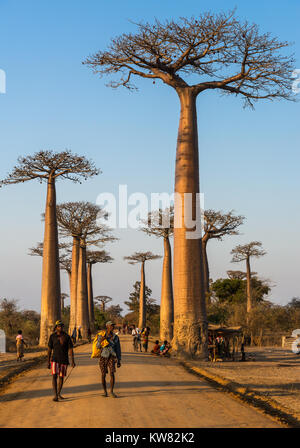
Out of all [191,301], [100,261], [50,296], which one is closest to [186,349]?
[191,301]

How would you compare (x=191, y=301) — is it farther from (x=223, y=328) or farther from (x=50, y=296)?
(x=50, y=296)

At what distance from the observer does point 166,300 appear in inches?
1529

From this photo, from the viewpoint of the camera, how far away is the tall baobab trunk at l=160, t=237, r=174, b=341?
3697cm

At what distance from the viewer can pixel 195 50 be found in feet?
64.5

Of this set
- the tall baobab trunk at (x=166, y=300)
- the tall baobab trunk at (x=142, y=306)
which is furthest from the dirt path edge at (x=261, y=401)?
the tall baobab trunk at (x=142, y=306)

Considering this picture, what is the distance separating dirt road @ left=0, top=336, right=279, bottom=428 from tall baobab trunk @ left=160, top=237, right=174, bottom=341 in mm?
25415

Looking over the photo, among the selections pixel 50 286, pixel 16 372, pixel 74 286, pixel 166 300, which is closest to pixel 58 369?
pixel 16 372

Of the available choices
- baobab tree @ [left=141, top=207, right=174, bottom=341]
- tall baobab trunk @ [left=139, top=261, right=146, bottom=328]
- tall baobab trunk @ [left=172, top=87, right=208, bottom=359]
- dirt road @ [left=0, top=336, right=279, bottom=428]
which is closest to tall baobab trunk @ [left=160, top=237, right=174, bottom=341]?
baobab tree @ [left=141, top=207, right=174, bottom=341]

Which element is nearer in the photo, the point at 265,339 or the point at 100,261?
the point at 265,339

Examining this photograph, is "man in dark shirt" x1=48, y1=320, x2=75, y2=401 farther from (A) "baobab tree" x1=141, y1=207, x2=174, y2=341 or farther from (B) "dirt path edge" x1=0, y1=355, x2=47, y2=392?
(A) "baobab tree" x1=141, y1=207, x2=174, y2=341

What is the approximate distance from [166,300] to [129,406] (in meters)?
31.1

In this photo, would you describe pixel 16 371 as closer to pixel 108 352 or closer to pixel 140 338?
pixel 108 352

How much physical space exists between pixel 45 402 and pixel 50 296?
1690 centimetres
